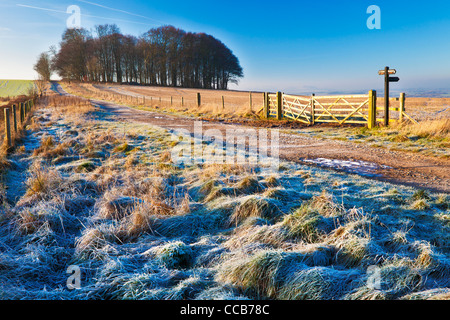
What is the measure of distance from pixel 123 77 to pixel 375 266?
75.3 meters

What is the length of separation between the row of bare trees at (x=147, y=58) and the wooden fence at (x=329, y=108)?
52443 mm

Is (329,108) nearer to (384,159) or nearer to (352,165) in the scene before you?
(384,159)

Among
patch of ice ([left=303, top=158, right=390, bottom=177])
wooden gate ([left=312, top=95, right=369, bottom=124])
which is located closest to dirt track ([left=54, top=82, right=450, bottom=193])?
patch of ice ([left=303, top=158, right=390, bottom=177])

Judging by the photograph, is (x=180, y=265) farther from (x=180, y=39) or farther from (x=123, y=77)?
(x=123, y=77)

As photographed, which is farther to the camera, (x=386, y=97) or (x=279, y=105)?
(x=279, y=105)

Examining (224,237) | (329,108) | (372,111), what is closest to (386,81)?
(372,111)

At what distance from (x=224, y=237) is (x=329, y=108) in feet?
41.6

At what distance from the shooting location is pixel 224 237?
13.9 ft

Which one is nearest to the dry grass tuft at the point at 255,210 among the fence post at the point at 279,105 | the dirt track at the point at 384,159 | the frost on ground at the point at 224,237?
the frost on ground at the point at 224,237

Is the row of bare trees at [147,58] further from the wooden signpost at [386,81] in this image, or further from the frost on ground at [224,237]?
the frost on ground at [224,237]

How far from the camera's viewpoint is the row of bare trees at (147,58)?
219 feet

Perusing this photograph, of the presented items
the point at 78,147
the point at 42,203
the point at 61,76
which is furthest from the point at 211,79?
the point at 42,203

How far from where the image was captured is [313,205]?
189 inches
